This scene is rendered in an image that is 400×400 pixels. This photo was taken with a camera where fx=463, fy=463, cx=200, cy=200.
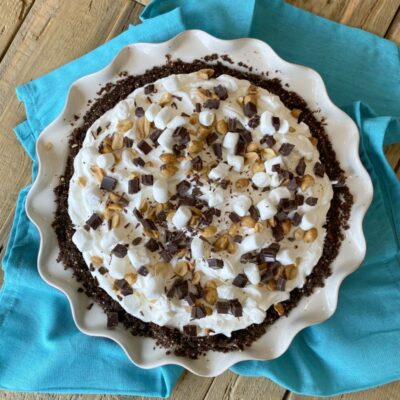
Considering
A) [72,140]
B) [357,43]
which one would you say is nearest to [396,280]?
[357,43]

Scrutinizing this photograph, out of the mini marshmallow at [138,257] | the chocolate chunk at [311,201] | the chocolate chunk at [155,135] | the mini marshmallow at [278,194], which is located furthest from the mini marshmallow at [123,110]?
the chocolate chunk at [311,201]

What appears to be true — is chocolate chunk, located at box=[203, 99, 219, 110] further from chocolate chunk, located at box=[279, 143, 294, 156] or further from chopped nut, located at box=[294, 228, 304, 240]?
chopped nut, located at box=[294, 228, 304, 240]

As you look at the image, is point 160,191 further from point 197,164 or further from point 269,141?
point 269,141

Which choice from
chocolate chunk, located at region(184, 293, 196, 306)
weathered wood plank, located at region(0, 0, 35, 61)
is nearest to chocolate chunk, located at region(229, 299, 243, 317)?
chocolate chunk, located at region(184, 293, 196, 306)

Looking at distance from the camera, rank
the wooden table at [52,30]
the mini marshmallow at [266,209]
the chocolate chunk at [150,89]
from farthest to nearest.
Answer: the wooden table at [52,30]
the chocolate chunk at [150,89]
the mini marshmallow at [266,209]

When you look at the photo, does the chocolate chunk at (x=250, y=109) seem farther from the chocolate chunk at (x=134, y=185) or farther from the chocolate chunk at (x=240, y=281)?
the chocolate chunk at (x=240, y=281)

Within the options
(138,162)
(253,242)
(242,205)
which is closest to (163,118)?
(138,162)

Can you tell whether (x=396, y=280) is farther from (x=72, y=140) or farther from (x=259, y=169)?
(x=72, y=140)
